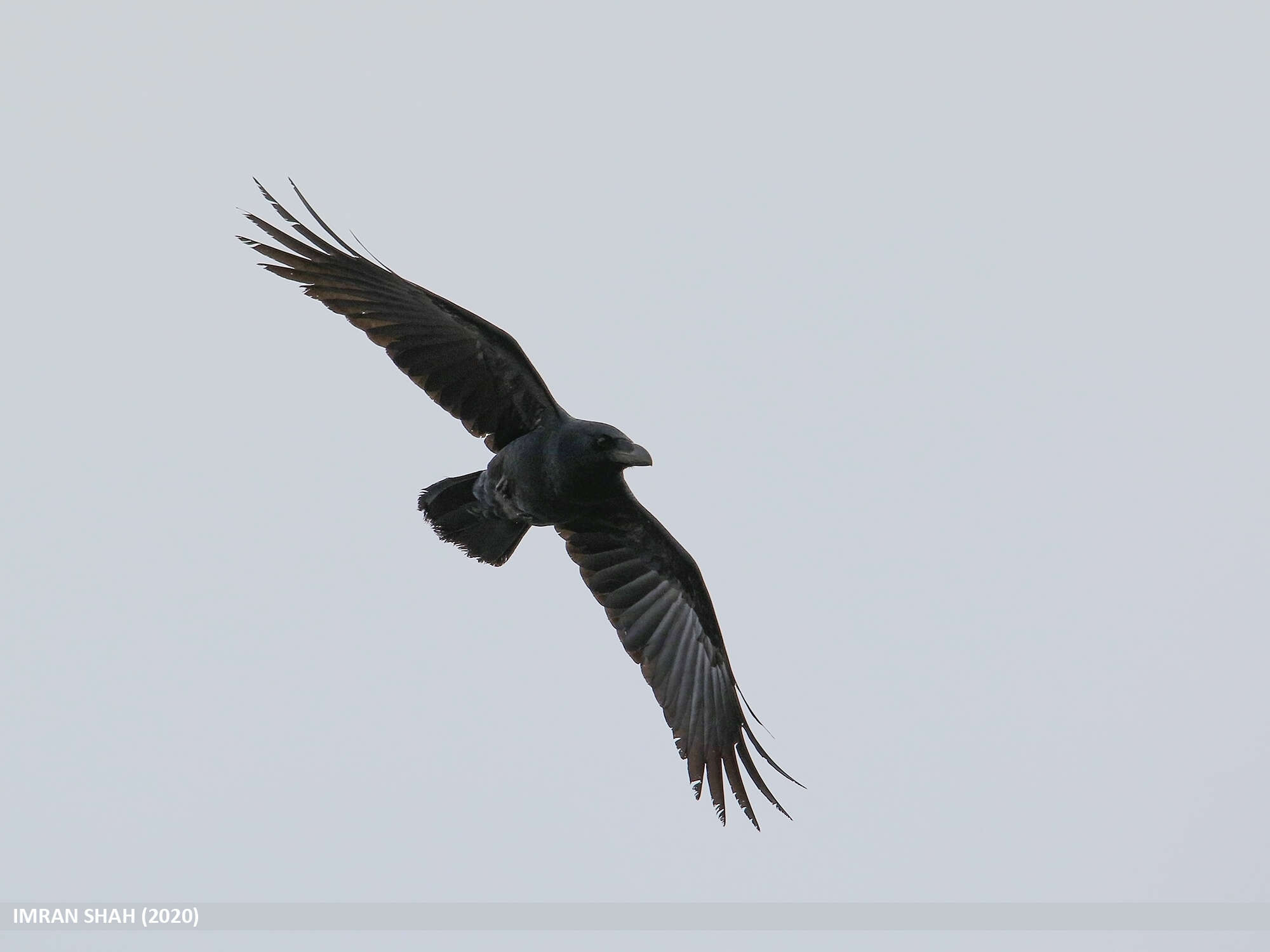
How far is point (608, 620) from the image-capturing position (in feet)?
38.3

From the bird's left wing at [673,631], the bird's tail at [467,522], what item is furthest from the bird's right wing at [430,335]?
the bird's left wing at [673,631]

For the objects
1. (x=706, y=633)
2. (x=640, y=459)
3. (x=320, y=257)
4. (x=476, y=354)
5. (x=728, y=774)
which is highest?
(x=320, y=257)

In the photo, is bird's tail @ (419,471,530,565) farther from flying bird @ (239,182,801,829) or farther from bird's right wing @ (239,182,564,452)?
bird's right wing @ (239,182,564,452)

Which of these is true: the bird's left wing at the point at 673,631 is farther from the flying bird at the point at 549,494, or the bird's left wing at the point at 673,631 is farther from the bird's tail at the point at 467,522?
the bird's tail at the point at 467,522

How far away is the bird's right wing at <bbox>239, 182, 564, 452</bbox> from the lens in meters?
9.96

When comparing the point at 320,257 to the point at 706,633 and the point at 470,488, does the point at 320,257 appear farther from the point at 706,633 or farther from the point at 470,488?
the point at 706,633

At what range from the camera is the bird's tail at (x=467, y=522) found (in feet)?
35.7

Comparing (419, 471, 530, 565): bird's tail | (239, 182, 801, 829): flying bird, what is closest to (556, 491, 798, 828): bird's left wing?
(239, 182, 801, 829): flying bird

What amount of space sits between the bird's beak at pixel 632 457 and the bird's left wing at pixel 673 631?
1433 millimetres

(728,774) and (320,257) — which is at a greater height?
(320,257)

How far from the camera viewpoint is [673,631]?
1195 centimetres

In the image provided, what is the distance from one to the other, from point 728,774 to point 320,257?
5.31 metres

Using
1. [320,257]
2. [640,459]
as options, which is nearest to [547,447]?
[640,459]

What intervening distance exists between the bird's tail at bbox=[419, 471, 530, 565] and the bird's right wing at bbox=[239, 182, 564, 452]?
50 cm
